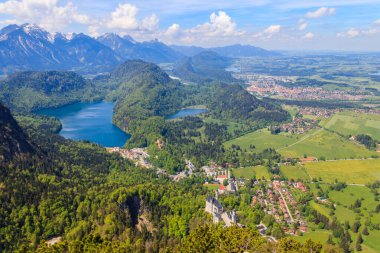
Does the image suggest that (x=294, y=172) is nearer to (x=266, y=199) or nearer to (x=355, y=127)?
(x=266, y=199)

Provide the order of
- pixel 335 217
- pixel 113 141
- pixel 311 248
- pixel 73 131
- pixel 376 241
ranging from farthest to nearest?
pixel 73 131, pixel 113 141, pixel 335 217, pixel 376 241, pixel 311 248

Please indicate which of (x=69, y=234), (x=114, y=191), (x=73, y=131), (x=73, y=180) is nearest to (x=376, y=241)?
(x=114, y=191)

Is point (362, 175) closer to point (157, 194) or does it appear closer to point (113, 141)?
point (157, 194)

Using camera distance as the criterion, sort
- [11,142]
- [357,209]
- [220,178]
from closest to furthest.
Result: 1. [357,209]
2. [11,142]
3. [220,178]

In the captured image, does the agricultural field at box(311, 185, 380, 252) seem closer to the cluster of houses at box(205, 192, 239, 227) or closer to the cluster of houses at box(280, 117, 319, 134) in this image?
the cluster of houses at box(205, 192, 239, 227)

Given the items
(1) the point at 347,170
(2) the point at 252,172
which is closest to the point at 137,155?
(2) the point at 252,172

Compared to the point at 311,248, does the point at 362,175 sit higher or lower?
lower
